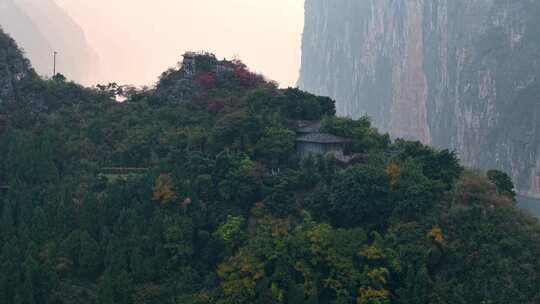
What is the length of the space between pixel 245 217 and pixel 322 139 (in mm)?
3752

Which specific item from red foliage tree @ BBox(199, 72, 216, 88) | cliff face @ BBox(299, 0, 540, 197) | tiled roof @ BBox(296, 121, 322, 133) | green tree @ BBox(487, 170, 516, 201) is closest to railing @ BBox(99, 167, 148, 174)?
tiled roof @ BBox(296, 121, 322, 133)

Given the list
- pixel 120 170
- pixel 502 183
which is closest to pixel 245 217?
pixel 120 170

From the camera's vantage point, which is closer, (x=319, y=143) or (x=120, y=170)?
(x=120, y=170)

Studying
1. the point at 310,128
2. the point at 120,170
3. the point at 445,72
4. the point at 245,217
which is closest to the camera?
the point at 245,217

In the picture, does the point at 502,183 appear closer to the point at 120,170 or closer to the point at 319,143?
the point at 319,143

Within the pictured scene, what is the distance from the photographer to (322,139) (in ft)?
74.0

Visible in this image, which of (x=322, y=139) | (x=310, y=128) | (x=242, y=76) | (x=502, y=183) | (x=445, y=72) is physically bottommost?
(x=502, y=183)

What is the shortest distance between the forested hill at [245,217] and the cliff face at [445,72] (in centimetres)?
3285

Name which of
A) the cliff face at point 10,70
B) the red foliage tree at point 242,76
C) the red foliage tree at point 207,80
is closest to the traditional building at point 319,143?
the red foliage tree at point 242,76

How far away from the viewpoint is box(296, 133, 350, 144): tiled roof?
2255 centimetres

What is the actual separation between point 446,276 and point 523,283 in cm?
159

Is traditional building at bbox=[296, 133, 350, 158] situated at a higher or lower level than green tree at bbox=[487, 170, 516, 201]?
higher

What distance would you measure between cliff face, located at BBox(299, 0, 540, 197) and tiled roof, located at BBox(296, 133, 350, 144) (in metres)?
31.3

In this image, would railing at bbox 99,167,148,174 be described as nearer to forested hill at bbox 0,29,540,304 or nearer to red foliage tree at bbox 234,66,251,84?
forested hill at bbox 0,29,540,304
